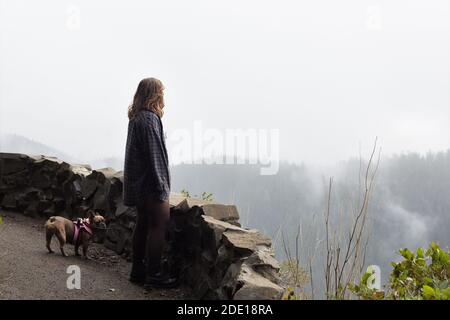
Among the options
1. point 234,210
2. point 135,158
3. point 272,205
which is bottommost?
point 272,205

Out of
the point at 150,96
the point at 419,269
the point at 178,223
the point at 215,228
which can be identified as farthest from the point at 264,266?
the point at 150,96

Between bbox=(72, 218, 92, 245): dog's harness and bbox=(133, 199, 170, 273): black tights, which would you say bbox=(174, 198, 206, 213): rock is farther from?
bbox=(72, 218, 92, 245): dog's harness

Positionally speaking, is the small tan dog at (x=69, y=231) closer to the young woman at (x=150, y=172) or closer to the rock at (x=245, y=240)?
the young woman at (x=150, y=172)

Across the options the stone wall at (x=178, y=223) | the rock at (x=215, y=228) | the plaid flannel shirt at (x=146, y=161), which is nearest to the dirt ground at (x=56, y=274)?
the stone wall at (x=178, y=223)

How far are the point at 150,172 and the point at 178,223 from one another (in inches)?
33.1

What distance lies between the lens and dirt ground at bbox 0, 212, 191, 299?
16.6ft

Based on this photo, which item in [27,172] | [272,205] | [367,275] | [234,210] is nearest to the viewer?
[367,275]

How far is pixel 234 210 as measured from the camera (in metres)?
5.71

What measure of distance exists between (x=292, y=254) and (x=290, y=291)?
0.82 meters

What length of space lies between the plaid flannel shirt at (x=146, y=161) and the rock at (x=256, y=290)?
1.47m
